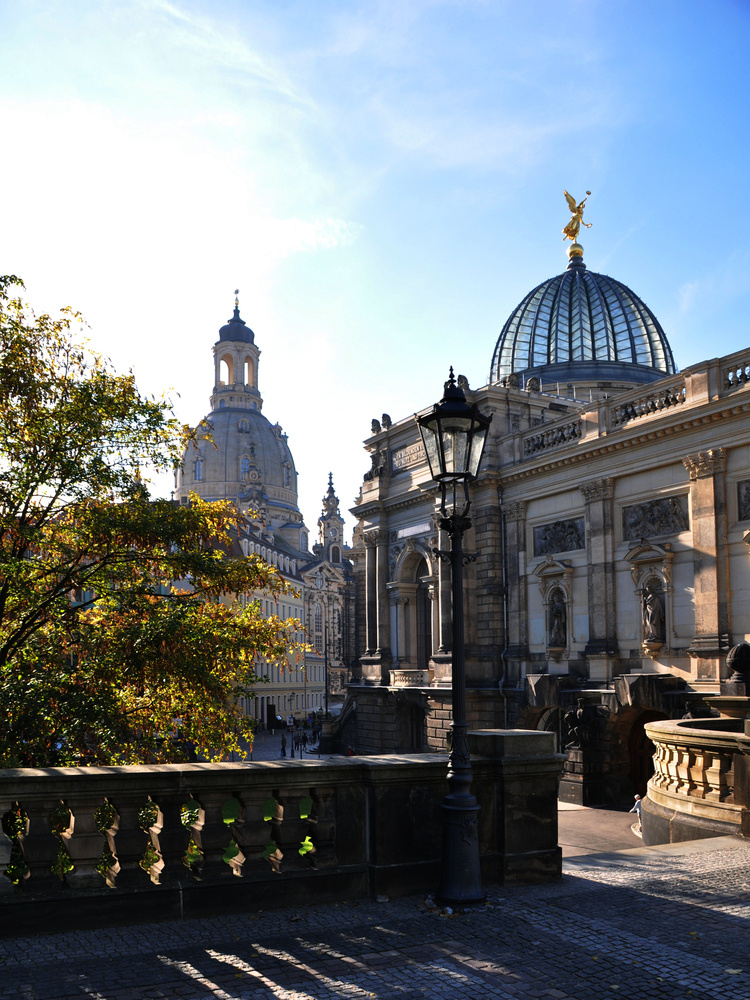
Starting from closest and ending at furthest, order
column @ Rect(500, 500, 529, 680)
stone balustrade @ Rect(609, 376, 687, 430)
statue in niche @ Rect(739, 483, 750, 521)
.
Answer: statue in niche @ Rect(739, 483, 750, 521), stone balustrade @ Rect(609, 376, 687, 430), column @ Rect(500, 500, 529, 680)

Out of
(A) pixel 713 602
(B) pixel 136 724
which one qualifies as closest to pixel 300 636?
(A) pixel 713 602

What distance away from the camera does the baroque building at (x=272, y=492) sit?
12031cm

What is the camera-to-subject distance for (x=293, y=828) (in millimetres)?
8125

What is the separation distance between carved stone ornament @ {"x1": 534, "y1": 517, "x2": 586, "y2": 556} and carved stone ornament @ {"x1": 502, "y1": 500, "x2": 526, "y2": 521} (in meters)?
1.01

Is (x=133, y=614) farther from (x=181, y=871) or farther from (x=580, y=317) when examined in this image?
(x=580, y=317)

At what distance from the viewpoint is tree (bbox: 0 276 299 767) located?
1332 cm

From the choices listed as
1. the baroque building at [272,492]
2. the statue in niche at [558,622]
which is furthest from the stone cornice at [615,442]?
the baroque building at [272,492]

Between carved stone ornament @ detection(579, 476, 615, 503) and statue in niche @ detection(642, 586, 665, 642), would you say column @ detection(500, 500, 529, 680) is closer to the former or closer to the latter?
carved stone ornament @ detection(579, 476, 615, 503)

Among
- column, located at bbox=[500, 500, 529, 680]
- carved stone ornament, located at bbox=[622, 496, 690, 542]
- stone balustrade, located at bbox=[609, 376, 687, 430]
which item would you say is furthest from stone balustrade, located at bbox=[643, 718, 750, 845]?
column, located at bbox=[500, 500, 529, 680]

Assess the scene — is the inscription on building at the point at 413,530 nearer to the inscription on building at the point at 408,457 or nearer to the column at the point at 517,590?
the inscription on building at the point at 408,457

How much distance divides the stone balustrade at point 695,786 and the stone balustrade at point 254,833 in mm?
3872

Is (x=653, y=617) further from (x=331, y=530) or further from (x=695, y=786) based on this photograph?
(x=331, y=530)

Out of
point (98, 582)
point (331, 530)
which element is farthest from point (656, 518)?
point (331, 530)

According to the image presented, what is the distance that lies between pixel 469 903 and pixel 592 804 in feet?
78.9
